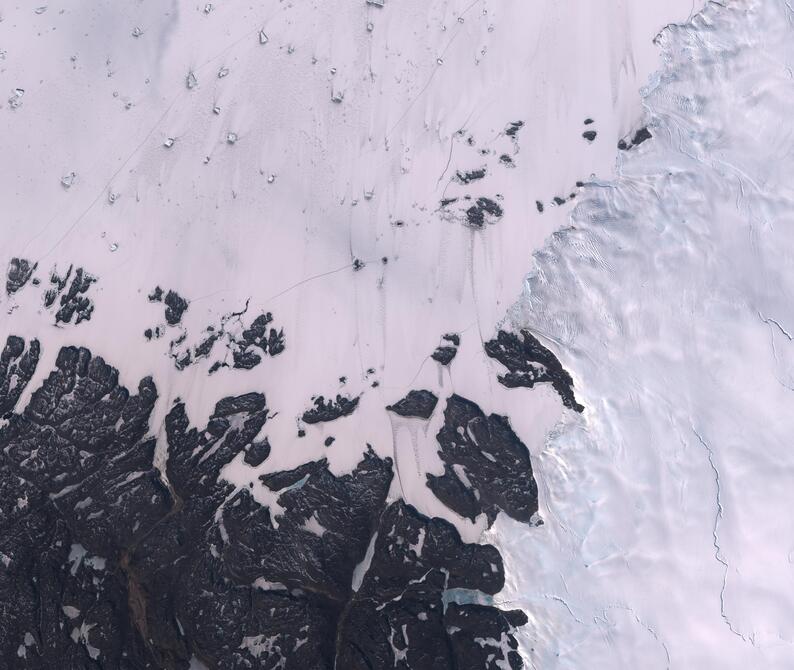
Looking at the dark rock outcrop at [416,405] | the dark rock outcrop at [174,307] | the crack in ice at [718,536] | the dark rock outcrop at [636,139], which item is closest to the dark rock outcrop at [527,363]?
the dark rock outcrop at [416,405]

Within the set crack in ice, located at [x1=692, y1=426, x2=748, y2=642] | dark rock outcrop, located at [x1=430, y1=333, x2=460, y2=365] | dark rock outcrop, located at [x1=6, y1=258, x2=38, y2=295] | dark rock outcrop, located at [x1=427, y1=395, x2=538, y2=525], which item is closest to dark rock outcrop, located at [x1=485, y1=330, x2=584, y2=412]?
dark rock outcrop, located at [x1=430, y1=333, x2=460, y2=365]

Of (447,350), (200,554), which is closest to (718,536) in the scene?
(447,350)

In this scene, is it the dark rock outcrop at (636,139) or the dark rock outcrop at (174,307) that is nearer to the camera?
the dark rock outcrop at (174,307)

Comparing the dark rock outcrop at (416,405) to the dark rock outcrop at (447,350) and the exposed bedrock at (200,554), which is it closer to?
the dark rock outcrop at (447,350)

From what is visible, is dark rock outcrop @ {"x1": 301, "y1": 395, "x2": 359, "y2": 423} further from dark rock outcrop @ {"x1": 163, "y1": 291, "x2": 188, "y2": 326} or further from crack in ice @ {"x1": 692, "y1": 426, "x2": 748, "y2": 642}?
crack in ice @ {"x1": 692, "y1": 426, "x2": 748, "y2": 642}

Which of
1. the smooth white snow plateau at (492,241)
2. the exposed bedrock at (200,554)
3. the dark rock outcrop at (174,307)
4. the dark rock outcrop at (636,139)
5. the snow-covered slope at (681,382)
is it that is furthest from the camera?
the dark rock outcrop at (636,139)

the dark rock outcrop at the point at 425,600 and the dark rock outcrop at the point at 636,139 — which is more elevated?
the dark rock outcrop at the point at 636,139
